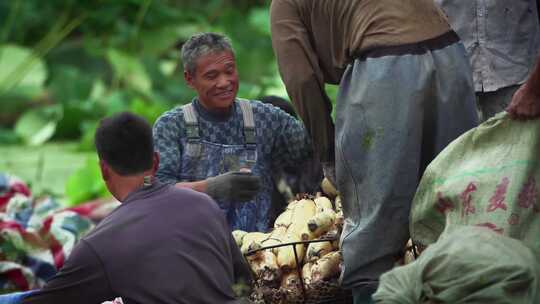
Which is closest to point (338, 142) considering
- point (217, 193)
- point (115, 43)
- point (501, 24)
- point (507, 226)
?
point (217, 193)

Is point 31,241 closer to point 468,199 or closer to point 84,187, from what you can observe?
point 84,187

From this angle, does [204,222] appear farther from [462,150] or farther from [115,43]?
[115,43]

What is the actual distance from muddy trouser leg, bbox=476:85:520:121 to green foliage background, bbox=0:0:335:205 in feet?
17.6

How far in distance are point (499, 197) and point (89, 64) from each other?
1024cm

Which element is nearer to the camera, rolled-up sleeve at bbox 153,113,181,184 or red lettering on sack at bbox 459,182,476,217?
red lettering on sack at bbox 459,182,476,217

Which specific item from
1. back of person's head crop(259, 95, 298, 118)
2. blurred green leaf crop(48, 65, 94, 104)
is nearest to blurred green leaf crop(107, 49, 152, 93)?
blurred green leaf crop(48, 65, 94, 104)

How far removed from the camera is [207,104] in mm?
4902

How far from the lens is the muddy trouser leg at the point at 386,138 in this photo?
425cm

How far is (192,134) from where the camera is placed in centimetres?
485

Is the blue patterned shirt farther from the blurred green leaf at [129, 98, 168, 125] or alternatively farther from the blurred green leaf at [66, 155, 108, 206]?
the blurred green leaf at [129, 98, 168, 125]

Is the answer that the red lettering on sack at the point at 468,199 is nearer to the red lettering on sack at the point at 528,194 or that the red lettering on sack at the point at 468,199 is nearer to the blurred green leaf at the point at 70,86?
the red lettering on sack at the point at 528,194

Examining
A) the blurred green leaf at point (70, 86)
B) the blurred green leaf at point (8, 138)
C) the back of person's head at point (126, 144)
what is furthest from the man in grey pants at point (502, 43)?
the blurred green leaf at point (8, 138)

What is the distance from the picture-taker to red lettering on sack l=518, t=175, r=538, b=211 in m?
3.84

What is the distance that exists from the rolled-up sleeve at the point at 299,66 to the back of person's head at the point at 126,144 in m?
0.65
